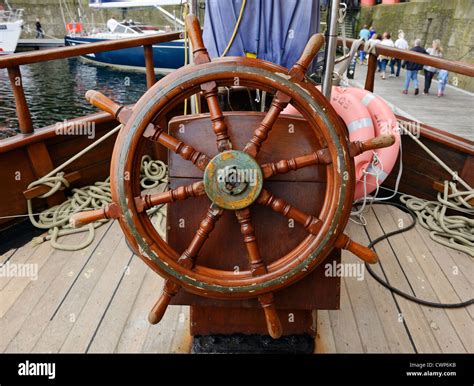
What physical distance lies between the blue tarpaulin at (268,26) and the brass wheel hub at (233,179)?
0.63 m

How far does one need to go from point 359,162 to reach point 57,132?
1.45 m

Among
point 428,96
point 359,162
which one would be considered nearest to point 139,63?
point 428,96

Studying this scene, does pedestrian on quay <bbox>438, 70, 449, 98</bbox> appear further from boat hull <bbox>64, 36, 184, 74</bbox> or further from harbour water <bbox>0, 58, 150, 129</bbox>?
boat hull <bbox>64, 36, 184, 74</bbox>

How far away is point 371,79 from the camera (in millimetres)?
2318

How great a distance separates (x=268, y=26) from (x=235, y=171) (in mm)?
685

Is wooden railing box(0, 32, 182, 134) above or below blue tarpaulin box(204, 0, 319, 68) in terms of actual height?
below

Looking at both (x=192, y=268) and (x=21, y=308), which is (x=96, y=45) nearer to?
(x=21, y=308)

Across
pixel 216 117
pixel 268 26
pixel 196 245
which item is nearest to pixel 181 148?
pixel 216 117

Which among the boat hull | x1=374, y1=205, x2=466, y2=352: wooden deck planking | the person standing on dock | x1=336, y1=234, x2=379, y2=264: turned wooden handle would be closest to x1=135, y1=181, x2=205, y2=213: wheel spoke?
x1=336, y1=234, x2=379, y2=264: turned wooden handle

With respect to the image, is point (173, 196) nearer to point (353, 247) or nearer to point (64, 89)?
point (353, 247)

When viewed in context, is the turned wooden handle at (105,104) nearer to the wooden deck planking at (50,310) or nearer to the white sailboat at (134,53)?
the wooden deck planking at (50,310)

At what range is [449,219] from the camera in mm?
1944

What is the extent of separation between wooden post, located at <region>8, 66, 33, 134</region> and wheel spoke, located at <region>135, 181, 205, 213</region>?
119 cm

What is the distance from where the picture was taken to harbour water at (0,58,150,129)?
8484 mm
